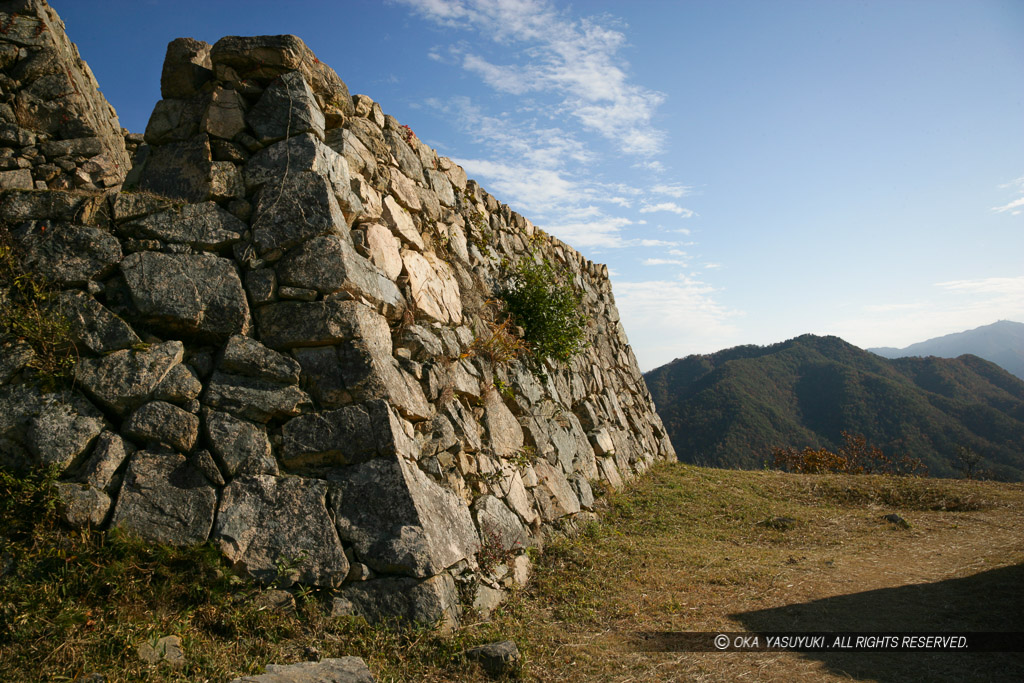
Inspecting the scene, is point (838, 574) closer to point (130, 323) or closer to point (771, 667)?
point (771, 667)

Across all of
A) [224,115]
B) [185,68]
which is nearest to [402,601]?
[224,115]

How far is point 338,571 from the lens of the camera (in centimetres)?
426

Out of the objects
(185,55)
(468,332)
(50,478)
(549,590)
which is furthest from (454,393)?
(185,55)

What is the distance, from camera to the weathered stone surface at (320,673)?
10.5 feet

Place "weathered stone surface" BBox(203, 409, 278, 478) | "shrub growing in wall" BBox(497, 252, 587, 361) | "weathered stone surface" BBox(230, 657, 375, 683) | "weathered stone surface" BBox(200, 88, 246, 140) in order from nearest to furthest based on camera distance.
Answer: "weathered stone surface" BBox(230, 657, 375, 683) < "weathered stone surface" BBox(203, 409, 278, 478) < "weathered stone surface" BBox(200, 88, 246, 140) < "shrub growing in wall" BBox(497, 252, 587, 361)

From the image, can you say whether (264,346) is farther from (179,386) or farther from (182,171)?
(182,171)

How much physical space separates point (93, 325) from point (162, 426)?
110cm

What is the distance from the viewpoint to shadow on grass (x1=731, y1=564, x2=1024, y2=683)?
13.6 ft

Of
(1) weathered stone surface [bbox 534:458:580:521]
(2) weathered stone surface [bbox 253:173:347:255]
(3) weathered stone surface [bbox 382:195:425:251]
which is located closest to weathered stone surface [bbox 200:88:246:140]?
(2) weathered stone surface [bbox 253:173:347:255]

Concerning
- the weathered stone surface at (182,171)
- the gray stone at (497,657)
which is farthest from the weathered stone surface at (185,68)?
the gray stone at (497,657)

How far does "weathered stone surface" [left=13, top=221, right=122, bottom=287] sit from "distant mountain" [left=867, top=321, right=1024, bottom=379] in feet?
436

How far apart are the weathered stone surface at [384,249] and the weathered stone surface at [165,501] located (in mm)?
2736

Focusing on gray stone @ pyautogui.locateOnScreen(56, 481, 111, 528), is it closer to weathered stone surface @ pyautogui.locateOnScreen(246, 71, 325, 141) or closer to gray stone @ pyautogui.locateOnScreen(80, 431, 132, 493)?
gray stone @ pyautogui.locateOnScreen(80, 431, 132, 493)

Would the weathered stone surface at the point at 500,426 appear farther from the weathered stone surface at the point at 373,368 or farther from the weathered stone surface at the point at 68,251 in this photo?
the weathered stone surface at the point at 68,251
